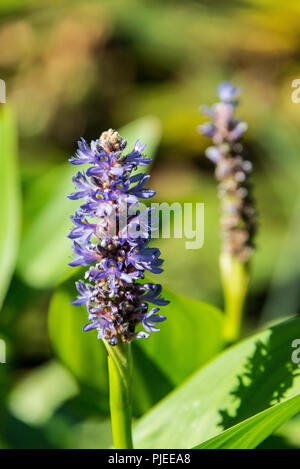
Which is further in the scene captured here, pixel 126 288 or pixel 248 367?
pixel 248 367

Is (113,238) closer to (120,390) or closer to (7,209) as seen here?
(120,390)

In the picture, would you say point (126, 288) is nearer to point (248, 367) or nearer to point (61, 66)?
point (248, 367)

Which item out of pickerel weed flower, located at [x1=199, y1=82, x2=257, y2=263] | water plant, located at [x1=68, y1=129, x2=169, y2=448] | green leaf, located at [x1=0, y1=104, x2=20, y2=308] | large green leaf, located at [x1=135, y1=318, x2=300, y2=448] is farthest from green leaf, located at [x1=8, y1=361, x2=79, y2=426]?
water plant, located at [x1=68, y1=129, x2=169, y2=448]

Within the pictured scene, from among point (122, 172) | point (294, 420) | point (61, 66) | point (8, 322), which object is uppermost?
point (61, 66)

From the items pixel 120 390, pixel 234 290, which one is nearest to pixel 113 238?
pixel 120 390

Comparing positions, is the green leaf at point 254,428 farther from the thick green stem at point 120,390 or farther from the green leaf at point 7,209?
the green leaf at point 7,209
